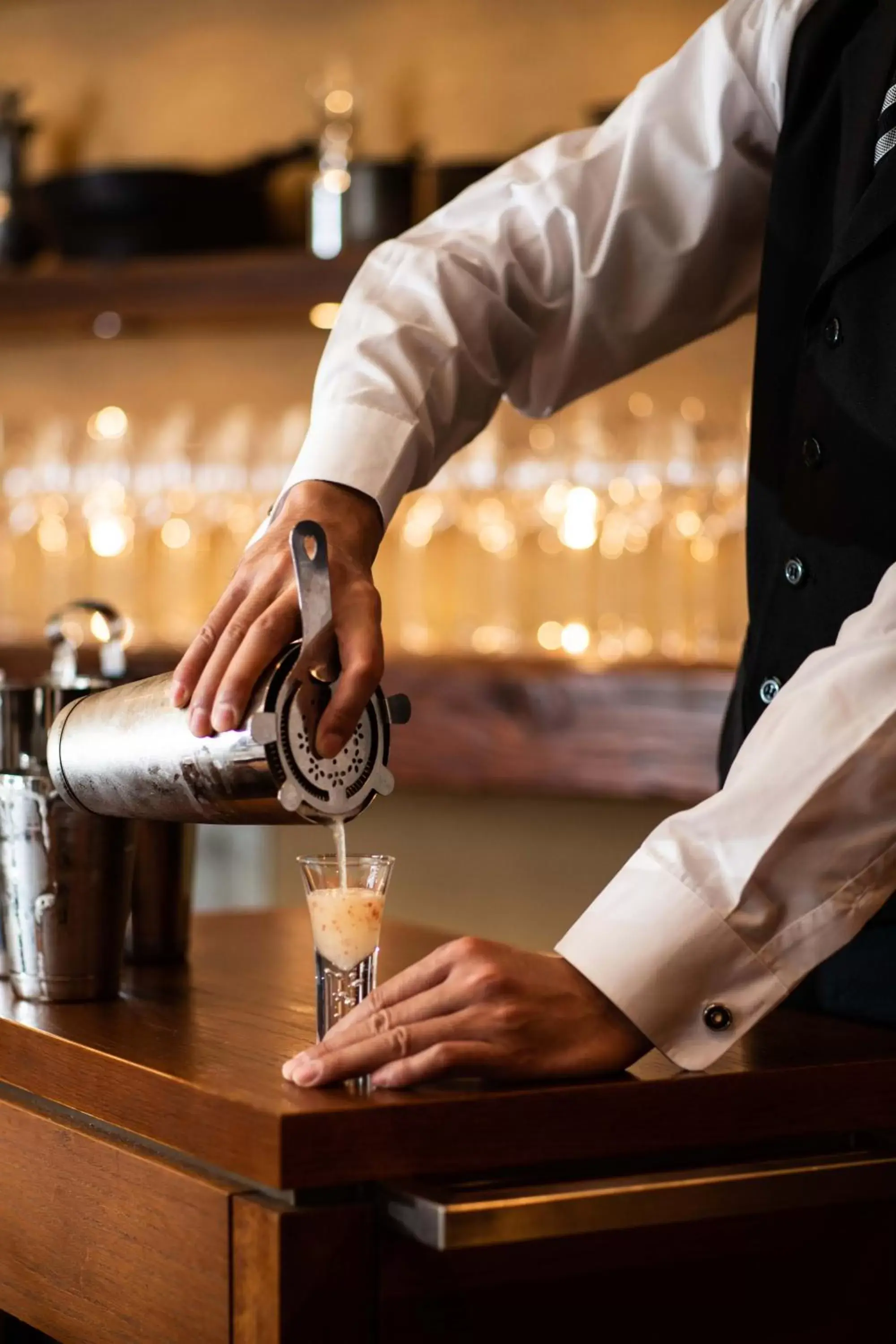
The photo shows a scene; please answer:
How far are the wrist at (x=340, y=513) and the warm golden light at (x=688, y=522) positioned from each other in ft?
5.68

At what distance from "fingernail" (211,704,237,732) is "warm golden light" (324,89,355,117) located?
2.46 meters

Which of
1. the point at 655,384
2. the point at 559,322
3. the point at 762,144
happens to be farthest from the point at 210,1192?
the point at 655,384

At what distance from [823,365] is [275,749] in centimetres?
54

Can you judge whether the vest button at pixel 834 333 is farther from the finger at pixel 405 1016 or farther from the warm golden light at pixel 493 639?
the warm golden light at pixel 493 639

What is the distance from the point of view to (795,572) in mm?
1285

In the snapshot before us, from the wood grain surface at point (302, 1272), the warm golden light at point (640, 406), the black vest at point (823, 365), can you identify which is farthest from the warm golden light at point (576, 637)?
the wood grain surface at point (302, 1272)

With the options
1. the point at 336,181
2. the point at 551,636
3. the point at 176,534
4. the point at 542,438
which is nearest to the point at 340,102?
the point at 336,181

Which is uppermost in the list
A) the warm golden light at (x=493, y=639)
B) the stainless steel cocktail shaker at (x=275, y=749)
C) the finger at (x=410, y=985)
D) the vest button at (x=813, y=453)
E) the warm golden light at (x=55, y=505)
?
the warm golden light at (x=55, y=505)

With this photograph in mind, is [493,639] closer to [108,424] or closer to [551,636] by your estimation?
[551,636]

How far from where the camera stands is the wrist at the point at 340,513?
4.02ft

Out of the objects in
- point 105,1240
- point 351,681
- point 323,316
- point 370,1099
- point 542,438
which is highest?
point 323,316

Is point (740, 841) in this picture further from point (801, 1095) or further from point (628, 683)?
point (628, 683)

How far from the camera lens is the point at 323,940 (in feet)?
3.49

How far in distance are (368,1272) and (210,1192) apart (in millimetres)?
92
